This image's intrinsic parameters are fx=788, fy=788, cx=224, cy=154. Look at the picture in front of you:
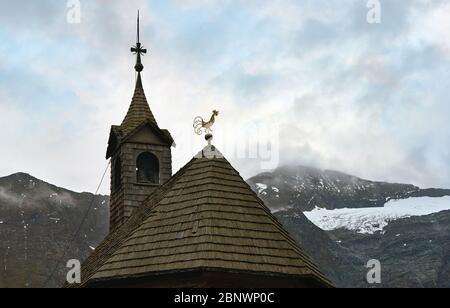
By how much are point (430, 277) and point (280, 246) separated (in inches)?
5845

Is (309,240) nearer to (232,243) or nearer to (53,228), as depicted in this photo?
(53,228)

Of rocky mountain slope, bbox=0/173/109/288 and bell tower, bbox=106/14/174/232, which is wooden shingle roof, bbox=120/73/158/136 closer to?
bell tower, bbox=106/14/174/232

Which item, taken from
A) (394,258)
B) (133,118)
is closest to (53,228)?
(394,258)

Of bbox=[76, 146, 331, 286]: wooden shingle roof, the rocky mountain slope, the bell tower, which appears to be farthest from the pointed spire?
the rocky mountain slope

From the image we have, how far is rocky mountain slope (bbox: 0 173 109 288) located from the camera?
12825 centimetres

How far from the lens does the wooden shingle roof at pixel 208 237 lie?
1772 centimetres

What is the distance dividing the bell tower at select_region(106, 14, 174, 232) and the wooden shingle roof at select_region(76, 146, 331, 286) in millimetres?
7720

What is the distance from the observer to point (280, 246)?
737 inches

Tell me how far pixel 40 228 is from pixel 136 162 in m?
135

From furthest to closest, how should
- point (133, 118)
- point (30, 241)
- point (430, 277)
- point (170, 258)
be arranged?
point (430, 277) → point (30, 241) → point (133, 118) → point (170, 258)

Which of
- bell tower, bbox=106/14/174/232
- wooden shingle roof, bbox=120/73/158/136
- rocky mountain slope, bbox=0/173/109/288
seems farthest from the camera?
rocky mountain slope, bbox=0/173/109/288

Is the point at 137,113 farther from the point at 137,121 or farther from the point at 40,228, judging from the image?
the point at 40,228

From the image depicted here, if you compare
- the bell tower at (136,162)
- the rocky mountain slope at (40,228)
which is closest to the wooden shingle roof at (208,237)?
the bell tower at (136,162)

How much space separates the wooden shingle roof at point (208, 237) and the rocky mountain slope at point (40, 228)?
99477 millimetres
